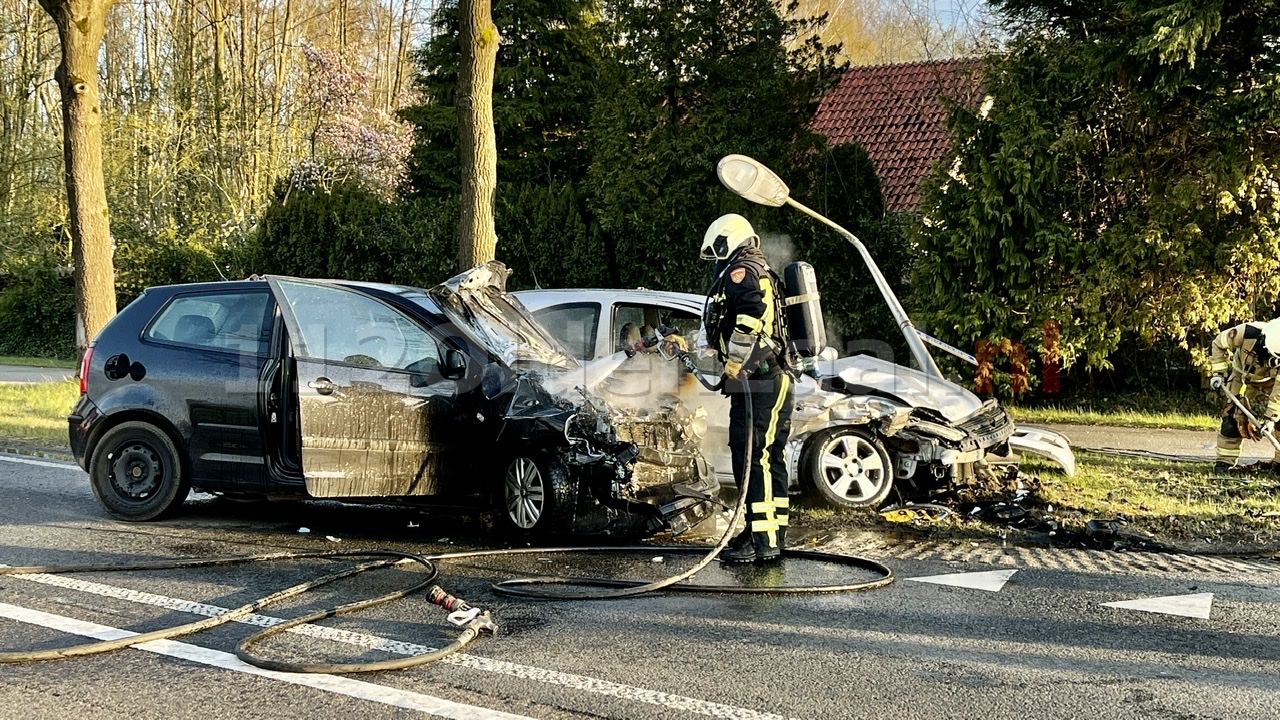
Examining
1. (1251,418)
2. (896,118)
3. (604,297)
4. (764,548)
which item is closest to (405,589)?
(764,548)

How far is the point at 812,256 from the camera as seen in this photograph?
1548 cm

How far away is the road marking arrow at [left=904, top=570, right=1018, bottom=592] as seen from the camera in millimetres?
6031

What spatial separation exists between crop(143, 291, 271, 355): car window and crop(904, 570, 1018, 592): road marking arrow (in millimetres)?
4138

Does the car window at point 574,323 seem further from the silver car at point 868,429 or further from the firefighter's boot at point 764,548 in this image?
the firefighter's boot at point 764,548

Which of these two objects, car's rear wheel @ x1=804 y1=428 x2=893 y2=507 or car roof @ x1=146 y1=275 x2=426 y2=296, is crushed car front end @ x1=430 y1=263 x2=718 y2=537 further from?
car's rear wheel @ x1=804 y1=428 x2=893 y2=507

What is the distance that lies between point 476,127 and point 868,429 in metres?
5.98

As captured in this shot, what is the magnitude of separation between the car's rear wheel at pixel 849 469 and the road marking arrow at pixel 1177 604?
2.57 metres

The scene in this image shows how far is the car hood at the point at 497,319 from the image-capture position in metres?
7.66

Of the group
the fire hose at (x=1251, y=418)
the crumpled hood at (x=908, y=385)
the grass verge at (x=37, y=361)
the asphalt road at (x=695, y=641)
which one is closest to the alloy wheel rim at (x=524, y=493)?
the asphalt road at (x=695, y=641)

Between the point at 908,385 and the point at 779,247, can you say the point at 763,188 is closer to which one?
the point at 908,385

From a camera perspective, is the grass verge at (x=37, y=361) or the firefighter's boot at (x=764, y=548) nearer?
the firefighter's boot at (x=764, y=548)

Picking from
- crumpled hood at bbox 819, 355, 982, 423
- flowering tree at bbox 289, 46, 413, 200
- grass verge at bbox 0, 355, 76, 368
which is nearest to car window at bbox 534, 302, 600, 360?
→ crumpled hood at bbox 819, 355, 982, 423

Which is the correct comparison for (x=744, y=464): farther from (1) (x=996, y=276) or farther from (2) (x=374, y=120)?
(2) (x=374, y=120)

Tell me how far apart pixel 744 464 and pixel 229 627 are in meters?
2.86
